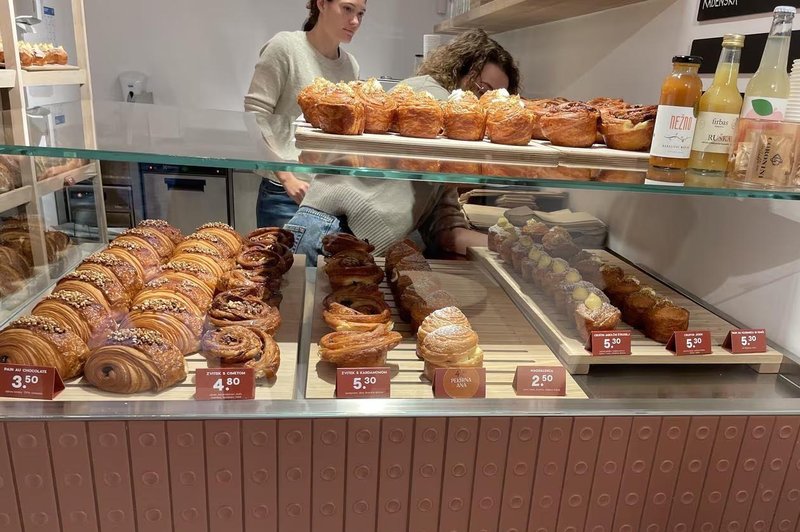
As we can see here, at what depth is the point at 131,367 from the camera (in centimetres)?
128

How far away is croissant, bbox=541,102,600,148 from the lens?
1539 millimetres

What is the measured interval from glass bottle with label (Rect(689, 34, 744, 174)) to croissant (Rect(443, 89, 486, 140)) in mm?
513

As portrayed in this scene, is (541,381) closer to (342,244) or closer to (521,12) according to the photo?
(342,244)

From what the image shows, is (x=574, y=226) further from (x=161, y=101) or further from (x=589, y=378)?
(x=161, y=101)

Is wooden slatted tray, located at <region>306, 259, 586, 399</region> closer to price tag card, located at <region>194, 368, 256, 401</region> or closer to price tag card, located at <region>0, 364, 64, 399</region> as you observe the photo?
price tag card, located at <region>194, 368, 256, 401</region>

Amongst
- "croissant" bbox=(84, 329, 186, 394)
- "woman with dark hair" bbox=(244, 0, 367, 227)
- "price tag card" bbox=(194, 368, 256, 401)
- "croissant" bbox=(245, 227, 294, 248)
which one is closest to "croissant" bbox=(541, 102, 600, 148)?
"croissant" bbox=(245, 227, 294, 248)

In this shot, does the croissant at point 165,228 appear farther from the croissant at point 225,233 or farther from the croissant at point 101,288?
the croissant at point 101,288

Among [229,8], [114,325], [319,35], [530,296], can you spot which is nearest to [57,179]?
[114,325]

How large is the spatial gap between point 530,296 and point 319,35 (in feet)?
6.59

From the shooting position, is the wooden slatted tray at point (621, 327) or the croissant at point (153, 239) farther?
the croissant at point (153, 239)

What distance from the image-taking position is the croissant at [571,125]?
1539 millimetres

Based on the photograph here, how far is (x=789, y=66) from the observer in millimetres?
1520

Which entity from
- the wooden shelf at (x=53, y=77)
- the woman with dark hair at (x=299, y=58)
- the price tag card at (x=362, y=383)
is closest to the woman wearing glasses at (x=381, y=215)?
the price tag card at (x=362, y=383)

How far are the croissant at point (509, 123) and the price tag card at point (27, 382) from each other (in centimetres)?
118
